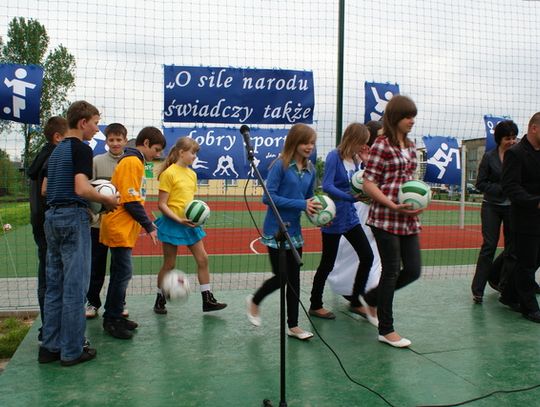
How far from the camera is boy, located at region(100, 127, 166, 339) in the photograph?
158 inches

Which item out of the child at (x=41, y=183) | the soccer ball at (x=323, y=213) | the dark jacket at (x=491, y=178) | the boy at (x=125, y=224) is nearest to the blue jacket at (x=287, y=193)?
the soccer ball at (x=323, y=213)

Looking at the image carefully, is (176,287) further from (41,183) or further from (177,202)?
(41,183)

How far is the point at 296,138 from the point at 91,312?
8.67 ft

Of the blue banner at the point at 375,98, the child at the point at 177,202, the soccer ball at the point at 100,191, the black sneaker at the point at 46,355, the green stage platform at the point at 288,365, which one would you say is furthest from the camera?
the blue banner at the point at 375,98

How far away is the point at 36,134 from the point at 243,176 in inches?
105

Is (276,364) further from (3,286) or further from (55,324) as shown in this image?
(3,286)

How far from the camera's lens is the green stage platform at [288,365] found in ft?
A: 10.1

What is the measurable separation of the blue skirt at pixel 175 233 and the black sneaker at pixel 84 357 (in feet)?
4.18

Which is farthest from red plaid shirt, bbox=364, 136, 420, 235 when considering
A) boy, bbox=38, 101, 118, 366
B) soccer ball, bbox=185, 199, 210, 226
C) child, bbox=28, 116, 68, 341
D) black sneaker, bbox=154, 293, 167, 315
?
child, bbox=28, 116, 68, 341

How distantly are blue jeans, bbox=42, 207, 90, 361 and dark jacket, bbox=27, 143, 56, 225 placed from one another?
1.23 feet

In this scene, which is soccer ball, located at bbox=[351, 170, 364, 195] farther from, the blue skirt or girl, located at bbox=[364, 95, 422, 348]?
the blue skirt

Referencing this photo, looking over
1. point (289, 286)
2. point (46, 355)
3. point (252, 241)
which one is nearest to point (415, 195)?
point (289, 286)

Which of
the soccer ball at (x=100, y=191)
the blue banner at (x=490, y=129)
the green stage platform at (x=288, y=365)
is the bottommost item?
the green stage platform at (x=288, y=365)

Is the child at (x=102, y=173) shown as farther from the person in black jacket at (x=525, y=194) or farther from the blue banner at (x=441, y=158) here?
the blue banner at (x=441, y=158)
